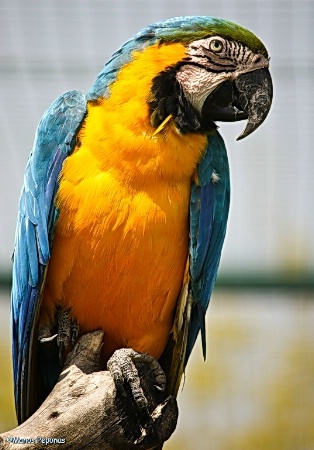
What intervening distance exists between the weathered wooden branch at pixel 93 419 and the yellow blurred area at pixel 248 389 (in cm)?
251

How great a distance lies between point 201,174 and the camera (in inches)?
114

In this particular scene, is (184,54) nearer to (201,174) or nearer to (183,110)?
(183,110)

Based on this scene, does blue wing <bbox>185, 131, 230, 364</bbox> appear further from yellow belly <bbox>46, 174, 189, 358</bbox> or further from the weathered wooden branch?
the weathered wooden branch

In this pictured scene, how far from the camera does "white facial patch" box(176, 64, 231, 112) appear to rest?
2.82 metres

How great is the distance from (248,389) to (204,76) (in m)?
3.11

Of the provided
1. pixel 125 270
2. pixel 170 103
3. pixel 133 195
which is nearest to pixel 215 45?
pixel 170 103

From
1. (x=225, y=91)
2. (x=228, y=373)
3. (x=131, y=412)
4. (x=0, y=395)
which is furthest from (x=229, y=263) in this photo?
(x=131, y=412)

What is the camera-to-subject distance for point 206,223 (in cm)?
290

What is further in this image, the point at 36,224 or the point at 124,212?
the point at 36,224

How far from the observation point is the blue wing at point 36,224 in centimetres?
281

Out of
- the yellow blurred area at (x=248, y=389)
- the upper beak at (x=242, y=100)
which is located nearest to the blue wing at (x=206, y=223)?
the upper beak at (x=242, y=100)

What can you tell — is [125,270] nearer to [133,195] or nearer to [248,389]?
[133,195]

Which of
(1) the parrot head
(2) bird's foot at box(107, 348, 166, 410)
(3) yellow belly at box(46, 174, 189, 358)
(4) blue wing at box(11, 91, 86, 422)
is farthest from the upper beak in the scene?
(2) bird's foot at box(107, 348, 166, 410)

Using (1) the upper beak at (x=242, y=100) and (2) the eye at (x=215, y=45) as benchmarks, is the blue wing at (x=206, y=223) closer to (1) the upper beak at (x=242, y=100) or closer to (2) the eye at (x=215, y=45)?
(1) the upper beak at (x=242, y=100)
